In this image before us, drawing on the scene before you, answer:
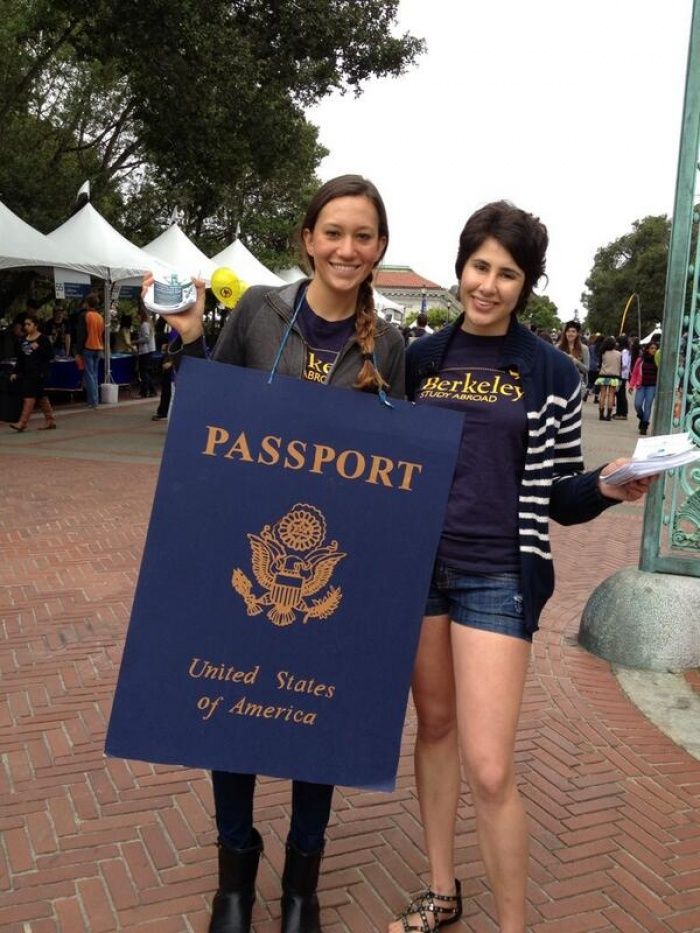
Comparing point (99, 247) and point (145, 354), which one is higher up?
point (99, 247)

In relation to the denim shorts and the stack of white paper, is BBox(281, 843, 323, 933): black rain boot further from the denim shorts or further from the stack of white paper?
the stack of white paper

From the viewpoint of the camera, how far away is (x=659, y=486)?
4.38 m

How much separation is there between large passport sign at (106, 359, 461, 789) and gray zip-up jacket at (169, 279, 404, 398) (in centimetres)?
17

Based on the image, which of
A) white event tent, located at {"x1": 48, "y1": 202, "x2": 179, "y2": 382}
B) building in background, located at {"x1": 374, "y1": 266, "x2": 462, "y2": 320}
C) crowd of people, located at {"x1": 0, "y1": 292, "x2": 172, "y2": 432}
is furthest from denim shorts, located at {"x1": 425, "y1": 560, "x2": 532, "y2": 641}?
building in background, located at {"x1": 374, "y1": 266, "x2": 462, "y2": 320}

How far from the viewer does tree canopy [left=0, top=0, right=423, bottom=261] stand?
12266mm

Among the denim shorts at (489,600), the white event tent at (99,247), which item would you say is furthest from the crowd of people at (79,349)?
the denim shorts at (489,600)

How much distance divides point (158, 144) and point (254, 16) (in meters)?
3.28

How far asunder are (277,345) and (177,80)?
1208 cm

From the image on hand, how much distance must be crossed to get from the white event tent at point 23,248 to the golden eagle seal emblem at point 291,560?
450 inches

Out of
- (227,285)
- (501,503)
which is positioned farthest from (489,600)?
(227,285)

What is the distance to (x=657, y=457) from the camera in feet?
6.32

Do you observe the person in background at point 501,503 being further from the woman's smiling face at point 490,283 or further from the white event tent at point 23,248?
the white event tent at point 23,248

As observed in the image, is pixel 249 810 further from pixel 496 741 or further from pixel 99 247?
pixel 99 247

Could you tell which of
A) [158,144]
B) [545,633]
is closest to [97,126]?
[158,144]
